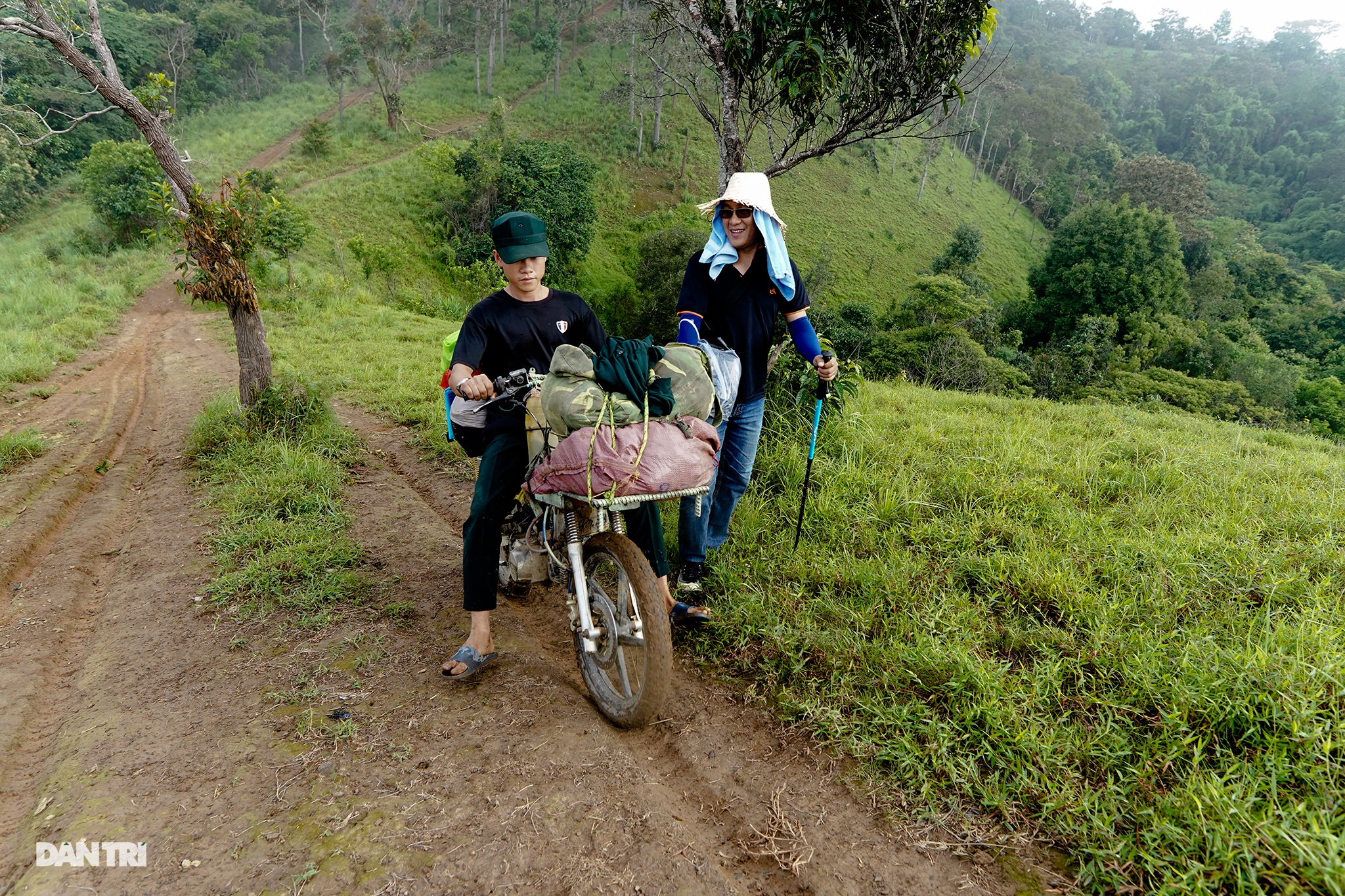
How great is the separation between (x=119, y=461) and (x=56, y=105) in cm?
4305

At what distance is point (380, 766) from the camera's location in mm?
2566

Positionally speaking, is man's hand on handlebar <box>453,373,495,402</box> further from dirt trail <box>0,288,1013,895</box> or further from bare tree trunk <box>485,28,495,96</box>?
bare tree trunk <box>485,28,495,96</box>

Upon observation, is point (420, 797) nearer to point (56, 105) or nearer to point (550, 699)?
point (550, 699)

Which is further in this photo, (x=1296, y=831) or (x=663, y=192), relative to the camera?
(x=663, y=192)

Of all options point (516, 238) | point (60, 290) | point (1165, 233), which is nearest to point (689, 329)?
point (516, 238)

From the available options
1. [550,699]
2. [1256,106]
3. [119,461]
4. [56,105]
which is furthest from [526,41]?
[1256,106]

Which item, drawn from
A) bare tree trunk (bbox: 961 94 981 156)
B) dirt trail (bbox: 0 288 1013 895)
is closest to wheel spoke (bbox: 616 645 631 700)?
dirt trail (bbox: 0 288 1013 895)

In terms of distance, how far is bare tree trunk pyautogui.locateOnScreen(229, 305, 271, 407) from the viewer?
6355mm

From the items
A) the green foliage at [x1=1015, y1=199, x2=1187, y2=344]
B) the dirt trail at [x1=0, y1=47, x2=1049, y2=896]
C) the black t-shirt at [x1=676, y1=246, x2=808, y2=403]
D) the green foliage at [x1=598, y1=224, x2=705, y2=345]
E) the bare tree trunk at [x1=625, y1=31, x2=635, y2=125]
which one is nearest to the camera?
the dirt trail at [x1=0, y1=47, x2=1049, y2=896]

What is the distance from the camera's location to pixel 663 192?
42.8 m

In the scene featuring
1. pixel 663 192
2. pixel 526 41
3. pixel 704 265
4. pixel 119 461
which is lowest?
pixel 119 461

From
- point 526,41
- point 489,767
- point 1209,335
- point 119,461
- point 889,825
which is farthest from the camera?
point 526,41

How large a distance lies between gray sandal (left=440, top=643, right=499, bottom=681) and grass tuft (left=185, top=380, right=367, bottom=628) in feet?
3.14

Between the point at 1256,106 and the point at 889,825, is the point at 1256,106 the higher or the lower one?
the higher one
